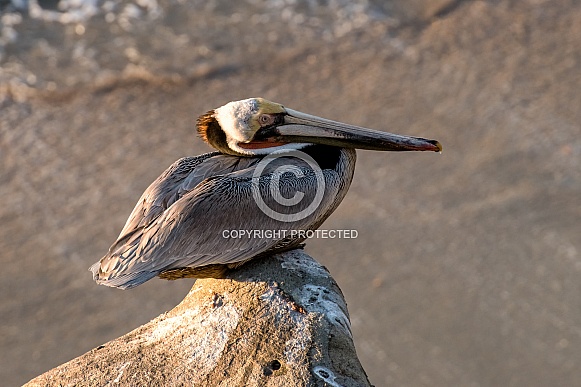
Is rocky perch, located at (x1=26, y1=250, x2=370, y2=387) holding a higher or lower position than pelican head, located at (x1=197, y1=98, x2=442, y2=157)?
lower

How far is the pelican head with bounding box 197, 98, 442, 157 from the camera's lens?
173 inches

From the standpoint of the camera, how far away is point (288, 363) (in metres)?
3.55

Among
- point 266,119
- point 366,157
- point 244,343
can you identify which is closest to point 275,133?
point 266,119

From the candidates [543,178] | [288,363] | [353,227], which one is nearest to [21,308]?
[353,227]

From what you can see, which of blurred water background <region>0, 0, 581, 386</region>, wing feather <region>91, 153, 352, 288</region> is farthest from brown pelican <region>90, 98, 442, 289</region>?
blurred water background <region>0, 0, 581, 386</region>

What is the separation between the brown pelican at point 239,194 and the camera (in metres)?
4.05

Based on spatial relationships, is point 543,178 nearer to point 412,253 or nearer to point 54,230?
point 412,253

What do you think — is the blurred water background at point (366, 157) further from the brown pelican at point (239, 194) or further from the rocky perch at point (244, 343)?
the rocky perch at point (244, 343)

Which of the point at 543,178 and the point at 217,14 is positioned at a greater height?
the point at 217,14

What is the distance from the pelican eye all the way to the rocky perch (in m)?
0.83

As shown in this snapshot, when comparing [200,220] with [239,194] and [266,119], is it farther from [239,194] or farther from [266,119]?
[266,119]

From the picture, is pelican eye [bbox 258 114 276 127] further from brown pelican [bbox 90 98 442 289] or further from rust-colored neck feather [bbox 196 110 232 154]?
rust-colored neck feather [bbox 196 110 232 154]

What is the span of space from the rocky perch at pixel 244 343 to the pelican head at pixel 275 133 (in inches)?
30.4

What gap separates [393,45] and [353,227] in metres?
3.04
